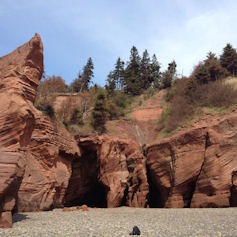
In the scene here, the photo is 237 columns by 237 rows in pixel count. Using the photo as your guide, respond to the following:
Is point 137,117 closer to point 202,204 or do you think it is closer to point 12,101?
point 202,204

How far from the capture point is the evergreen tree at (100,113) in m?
20.8

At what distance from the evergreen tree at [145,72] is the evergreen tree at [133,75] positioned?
0.93 m

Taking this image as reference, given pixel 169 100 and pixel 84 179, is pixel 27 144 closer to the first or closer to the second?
pixel 84 179

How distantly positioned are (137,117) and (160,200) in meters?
11.6

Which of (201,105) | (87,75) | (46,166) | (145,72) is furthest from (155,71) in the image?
(46,166)

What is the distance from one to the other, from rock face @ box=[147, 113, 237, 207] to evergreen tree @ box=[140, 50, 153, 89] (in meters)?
27.2

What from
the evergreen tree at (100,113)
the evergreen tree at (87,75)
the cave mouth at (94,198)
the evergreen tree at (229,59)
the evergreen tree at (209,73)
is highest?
the evergreen tree at (87,75)

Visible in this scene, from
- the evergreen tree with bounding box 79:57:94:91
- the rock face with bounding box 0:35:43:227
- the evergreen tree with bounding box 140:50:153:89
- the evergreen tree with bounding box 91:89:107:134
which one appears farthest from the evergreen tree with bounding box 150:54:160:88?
the rock face with bounding box 0:35:43:227

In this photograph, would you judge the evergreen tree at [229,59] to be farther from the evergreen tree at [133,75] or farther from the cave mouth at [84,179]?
the cave mouth at [84,179]

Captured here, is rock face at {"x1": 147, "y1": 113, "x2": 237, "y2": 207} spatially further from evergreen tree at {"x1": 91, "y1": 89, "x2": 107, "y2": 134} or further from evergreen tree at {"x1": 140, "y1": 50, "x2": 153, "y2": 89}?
A: evergreen tree at {"x1": 140, "y1": 50, "x2": 153, "y2": 89}

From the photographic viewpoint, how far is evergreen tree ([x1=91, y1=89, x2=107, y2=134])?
68.4ft

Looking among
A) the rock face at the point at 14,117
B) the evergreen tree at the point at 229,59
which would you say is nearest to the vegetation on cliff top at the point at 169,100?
the evergreen tree at the point at 229,59

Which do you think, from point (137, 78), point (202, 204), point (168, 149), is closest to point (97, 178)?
point (168, 149)

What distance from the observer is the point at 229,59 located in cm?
2808
